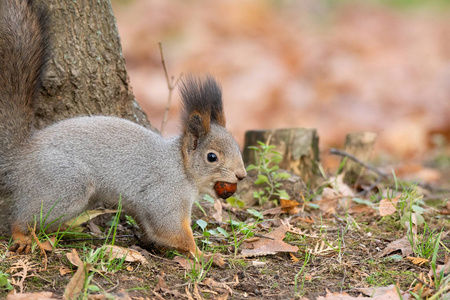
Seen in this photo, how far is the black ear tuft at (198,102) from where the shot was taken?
8.57 ft

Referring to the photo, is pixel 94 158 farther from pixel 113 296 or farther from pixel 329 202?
pixel 329 202

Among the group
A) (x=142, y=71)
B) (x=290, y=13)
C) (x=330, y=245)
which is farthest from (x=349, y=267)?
(x=290, y=13)

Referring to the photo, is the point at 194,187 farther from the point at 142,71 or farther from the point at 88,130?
the point at 142,71

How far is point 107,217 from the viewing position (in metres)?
3.08

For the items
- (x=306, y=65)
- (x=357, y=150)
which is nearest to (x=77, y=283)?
(x=357, y=150)

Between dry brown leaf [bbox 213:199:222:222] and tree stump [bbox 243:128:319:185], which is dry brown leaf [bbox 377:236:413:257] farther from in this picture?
tree stump [bbox 243:128:319:185]

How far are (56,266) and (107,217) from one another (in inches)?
31.1

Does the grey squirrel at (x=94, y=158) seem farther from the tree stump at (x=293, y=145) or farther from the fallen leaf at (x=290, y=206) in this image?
the tree stump at (x=293, y=145)

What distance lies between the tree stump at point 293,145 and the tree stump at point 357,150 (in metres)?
0.56

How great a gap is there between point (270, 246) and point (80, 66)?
1420mm

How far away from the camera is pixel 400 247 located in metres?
2.73

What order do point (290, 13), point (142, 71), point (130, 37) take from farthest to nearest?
1. point (290, 13)
2. point (130, 37)
3. point (142, 71)

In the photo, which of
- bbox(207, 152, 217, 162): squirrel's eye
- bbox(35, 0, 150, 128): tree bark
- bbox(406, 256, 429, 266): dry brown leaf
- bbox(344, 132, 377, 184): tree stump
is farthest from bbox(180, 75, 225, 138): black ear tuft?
bbox(344, 132, 377, 184): tree stump

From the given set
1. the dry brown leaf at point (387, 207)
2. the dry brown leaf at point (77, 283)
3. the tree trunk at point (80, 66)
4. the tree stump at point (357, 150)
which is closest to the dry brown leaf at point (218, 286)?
the dry brown leaf at point (77, 283)
